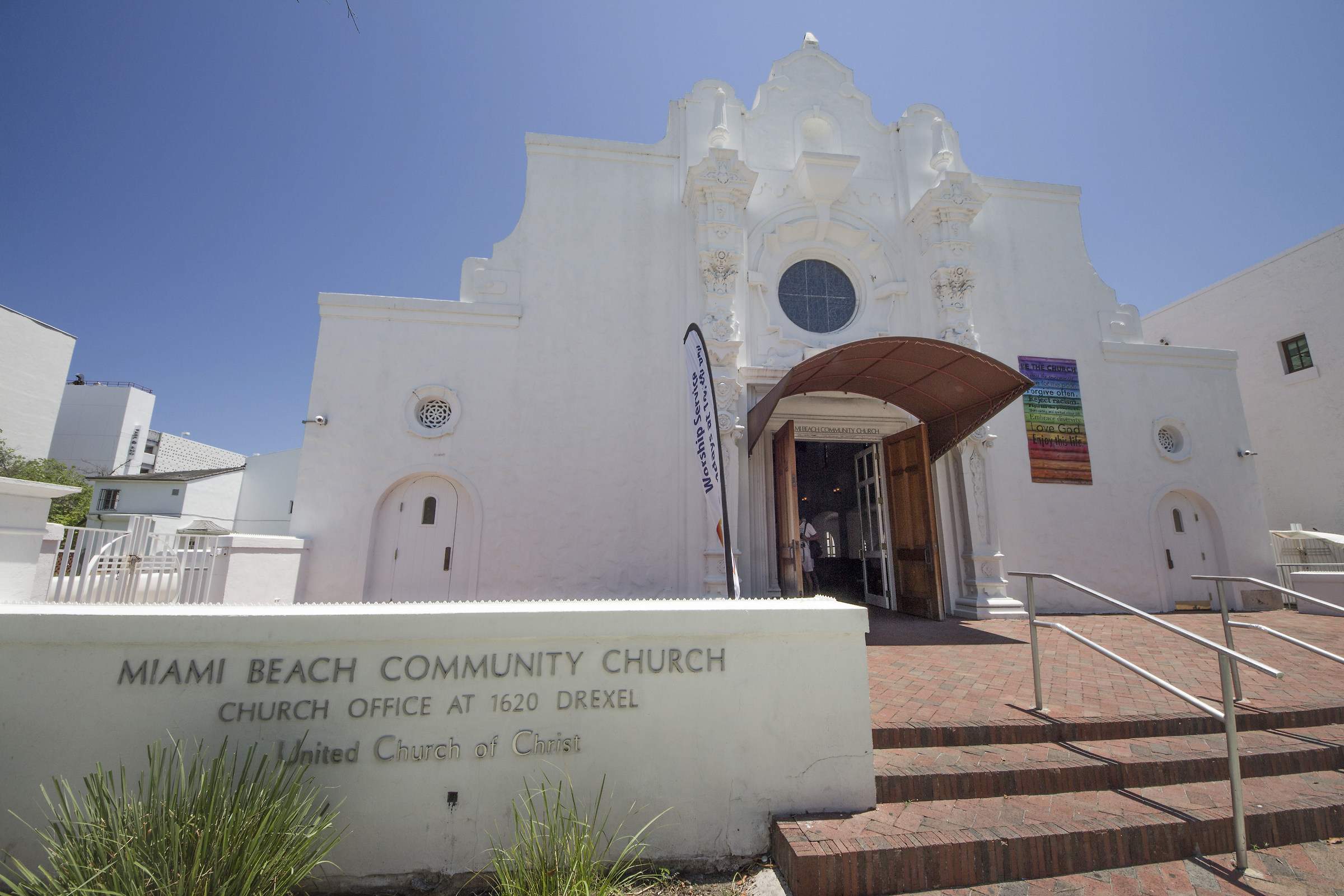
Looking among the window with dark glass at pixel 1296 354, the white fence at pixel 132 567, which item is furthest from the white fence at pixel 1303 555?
the white fence at pixel 132 567

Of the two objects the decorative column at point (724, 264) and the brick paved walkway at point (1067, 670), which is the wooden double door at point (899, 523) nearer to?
the decorative column at point (724, 264)

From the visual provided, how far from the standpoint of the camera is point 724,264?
33.3ft

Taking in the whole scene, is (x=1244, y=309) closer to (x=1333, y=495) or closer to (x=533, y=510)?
(x=1333, y=495)

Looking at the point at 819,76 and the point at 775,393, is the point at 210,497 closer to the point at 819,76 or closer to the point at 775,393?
the point at 775,393

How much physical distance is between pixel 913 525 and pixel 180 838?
32.3 ft

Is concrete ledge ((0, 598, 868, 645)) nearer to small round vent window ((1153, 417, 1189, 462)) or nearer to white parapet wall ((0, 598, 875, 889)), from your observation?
white parapet wall ((0, 598, 875, 889))

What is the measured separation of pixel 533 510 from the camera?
9.58 meters

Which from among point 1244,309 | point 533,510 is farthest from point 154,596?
point 1244,309

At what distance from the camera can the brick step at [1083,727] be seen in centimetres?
409

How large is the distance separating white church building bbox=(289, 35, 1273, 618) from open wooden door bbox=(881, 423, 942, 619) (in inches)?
2.5

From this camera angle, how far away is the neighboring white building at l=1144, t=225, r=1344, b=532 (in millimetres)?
15289

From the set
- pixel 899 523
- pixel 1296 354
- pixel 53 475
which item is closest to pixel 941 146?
pixel 899 523

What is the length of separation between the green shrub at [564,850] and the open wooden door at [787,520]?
6.11 meters

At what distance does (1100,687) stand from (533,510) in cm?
779
